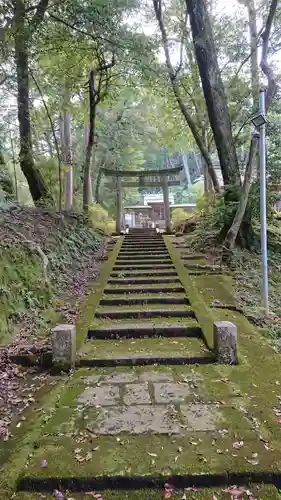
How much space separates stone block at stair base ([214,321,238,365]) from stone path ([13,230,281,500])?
0.13 meters

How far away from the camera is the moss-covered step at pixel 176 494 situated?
2.07 metres

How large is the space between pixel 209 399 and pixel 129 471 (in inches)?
41.2

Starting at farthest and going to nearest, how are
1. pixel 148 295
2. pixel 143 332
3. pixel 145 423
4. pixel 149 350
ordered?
pixel 148 295 → pixel 143 332 → pixel 149 350 → pixel 145 423

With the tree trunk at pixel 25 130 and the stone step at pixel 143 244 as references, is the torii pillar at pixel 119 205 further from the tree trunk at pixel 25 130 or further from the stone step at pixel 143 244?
the tree trunk at pixel 25 130

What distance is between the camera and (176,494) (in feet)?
6.91

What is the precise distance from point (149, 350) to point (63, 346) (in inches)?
38.2

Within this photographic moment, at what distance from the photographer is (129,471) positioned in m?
2.21

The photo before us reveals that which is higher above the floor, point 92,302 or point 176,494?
point 92,302

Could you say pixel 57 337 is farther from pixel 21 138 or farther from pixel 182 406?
pixel 21 138

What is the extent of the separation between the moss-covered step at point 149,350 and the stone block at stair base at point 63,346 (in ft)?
0.62

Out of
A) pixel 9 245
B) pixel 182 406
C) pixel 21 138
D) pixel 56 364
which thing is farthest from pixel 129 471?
pixel 21 138

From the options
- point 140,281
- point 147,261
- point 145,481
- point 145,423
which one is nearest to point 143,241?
point 147,261

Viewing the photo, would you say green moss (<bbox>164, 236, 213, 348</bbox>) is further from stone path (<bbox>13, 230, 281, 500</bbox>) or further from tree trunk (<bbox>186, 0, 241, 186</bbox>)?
tree trunk (<bbox>186, 0, 241, 186</bbox>)

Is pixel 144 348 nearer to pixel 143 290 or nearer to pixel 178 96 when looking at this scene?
pixel 143 290
